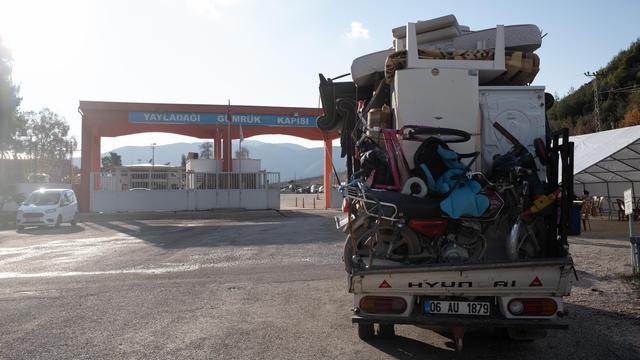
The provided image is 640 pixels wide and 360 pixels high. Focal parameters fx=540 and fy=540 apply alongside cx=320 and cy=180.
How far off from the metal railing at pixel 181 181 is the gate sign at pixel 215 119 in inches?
126

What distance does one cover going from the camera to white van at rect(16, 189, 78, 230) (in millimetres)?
22172

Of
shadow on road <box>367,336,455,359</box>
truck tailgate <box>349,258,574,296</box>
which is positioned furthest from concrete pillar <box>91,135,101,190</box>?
truck tailgate <box>349,258,574,296</box>

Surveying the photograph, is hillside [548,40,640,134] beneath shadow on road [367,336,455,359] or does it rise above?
above

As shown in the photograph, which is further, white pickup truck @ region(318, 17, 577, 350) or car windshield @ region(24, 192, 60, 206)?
car windshield @ region(24, 192, 60, 206)

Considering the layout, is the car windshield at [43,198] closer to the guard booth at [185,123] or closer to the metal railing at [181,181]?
the guard booth at [185,123]

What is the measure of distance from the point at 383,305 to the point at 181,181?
94.3 ft

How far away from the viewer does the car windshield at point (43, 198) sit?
23.0 meters

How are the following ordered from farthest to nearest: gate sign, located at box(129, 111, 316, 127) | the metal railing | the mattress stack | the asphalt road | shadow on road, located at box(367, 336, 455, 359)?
1. gate sign, located at box(129, 111, 316, 127)
2. the metal railing
3. the mattress stack
4. the asphalt road
5. shadow on road, located at box(367, 336, 455, 359)

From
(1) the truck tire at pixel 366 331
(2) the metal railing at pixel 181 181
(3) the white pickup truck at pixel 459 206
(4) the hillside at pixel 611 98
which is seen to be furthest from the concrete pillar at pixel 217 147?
(1) the truck tire at pixel 366 331

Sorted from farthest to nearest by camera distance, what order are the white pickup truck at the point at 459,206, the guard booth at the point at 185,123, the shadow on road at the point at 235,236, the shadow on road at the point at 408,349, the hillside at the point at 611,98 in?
1. the hillside at the point at 611,98
2. the guard booth at the point at 185,123
3. the shadow on road at the point at 235,236
4. the shadow on road at the point at 408,349
5. the white pickup truck at the point at 459,206

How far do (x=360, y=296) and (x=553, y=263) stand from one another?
171cm

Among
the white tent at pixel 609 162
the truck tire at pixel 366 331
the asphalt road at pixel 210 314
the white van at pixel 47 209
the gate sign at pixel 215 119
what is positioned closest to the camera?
the asphalt road at pixel 210 314

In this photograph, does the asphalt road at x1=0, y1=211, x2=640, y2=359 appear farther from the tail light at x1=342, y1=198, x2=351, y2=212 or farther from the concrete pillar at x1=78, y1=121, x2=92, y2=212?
the concrete pillar at x1=78, y1=121, x2=92, y2=212

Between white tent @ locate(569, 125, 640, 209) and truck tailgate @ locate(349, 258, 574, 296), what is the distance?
17093 millimetres
